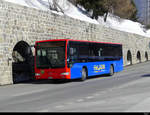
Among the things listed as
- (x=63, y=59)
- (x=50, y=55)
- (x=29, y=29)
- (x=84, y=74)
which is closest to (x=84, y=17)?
(x=29, y=29)

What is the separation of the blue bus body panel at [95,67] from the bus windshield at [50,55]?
982mm

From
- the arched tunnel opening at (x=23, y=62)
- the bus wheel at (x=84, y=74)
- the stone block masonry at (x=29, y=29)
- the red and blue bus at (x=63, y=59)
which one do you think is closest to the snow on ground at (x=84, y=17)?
the stone block masonry at (x=29, y=29)

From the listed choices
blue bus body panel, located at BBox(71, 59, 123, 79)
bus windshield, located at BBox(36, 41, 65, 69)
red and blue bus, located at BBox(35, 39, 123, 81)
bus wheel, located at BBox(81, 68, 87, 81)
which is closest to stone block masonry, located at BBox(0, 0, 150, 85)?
red and blue bus, located at BBox(35, 39, 123, 81)

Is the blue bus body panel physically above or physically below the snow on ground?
below

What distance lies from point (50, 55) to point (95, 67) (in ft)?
14.1

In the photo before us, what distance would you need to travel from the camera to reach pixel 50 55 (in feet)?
63.8

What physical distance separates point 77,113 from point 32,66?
15373mm

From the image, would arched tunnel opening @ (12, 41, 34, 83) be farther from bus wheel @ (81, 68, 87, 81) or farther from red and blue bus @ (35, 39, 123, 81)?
bus wheel @ (81, 68, 87, 81)

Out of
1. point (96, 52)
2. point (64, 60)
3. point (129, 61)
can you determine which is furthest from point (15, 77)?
point (129, 61)

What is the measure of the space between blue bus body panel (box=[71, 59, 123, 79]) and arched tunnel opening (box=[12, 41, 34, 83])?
3790mm

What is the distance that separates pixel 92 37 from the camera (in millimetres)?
33250

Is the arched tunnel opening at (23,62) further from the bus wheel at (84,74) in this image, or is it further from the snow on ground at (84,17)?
the snow on ground at (84,17)

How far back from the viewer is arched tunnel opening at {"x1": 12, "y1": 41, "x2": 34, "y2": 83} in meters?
22.1

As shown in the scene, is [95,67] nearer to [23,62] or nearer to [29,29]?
[23,62]
